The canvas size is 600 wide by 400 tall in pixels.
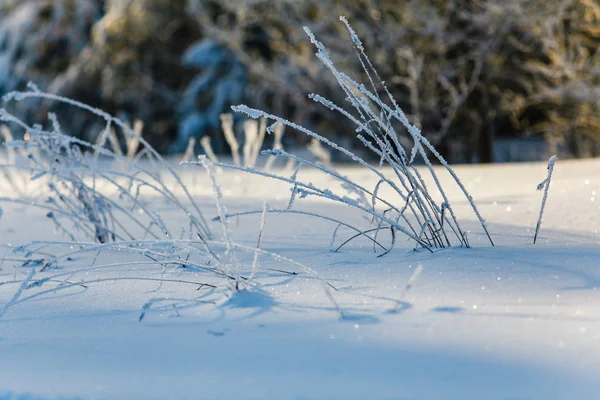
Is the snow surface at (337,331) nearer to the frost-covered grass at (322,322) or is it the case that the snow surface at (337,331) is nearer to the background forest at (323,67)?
the frost-covered grass at (322,322)

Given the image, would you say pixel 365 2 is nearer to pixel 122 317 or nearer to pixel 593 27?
pixel 593 27

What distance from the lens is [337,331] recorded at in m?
1.16

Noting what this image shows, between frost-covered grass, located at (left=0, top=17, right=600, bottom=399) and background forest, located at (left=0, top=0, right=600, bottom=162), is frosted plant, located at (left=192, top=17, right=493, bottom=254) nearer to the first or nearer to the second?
frost-covered grass, located at (left=0, top=17, right=600, bottom=399)

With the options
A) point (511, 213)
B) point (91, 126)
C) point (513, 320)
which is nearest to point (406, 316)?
point (513, 320)

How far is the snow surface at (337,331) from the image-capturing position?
97cm

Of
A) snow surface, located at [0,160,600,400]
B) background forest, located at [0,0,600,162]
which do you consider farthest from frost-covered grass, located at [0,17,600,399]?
background forest, located at [0,0,600,162]

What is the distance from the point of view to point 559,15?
586cm

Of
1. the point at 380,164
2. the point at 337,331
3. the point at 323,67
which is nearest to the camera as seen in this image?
the point at 337,331

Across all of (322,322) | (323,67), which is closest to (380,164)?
(322,322)

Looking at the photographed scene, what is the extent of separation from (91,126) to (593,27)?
5.81 metres

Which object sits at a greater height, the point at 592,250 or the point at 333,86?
the point at 333,86

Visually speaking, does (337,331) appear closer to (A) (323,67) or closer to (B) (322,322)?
(B) (322,322)

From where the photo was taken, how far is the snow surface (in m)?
0.97

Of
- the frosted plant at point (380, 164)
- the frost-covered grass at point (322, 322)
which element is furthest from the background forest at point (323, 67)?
the frost-covered grass at point (322, 322)
